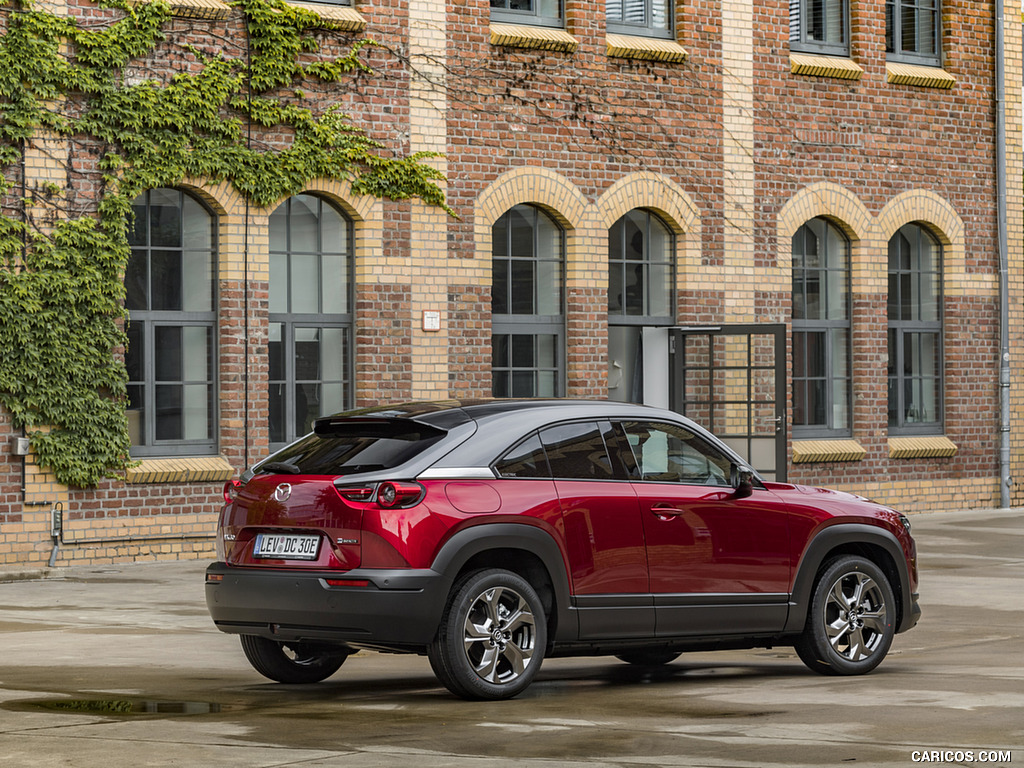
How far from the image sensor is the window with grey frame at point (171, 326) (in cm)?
1641

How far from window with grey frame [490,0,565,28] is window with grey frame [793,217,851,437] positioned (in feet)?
14.1

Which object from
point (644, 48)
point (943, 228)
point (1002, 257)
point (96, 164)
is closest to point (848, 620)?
point (96, 164)

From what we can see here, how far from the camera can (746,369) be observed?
63.7 ft

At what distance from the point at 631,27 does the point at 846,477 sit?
6014mm

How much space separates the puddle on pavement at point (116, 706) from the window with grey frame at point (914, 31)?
16.0m

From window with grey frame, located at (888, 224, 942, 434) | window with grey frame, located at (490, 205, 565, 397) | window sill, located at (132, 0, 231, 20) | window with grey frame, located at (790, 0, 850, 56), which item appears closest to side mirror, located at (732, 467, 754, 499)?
window sill, located at (132, 0, 231, 20)

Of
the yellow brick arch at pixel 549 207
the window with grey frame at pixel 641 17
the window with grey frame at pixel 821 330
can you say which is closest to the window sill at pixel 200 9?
the yellow brick arch at pixel 549 207

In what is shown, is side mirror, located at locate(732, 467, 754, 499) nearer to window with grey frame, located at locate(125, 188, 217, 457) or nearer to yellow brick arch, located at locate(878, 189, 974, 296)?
window with grey frame, located at locate(125, 188, 217, 457)

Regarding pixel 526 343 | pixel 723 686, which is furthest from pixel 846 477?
pixel 723 686

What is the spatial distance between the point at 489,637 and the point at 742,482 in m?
1.81

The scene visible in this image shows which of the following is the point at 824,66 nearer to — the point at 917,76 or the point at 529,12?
the point at 917,76

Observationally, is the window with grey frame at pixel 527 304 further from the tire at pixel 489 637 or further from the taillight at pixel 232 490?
the tire at pixel 489 637

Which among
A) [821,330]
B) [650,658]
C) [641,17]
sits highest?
[641,17]

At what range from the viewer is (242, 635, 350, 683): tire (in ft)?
30.2
